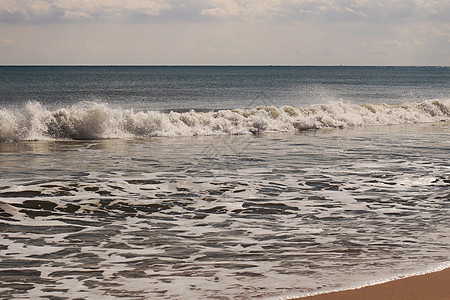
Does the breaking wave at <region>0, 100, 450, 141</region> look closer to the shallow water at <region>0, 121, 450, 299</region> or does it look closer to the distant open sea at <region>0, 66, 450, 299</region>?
the distant open sea at <region>0, 66, 450, 299</region>

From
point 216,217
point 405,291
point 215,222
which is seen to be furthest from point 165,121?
point 405,291

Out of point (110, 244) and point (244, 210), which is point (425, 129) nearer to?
point (244, 210)

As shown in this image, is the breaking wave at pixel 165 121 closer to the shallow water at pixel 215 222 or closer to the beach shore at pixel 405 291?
the shallow water at pixel 215 222

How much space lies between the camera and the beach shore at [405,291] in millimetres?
4895

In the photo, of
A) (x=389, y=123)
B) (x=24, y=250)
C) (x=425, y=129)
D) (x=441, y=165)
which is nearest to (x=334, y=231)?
(x=24, y=250)

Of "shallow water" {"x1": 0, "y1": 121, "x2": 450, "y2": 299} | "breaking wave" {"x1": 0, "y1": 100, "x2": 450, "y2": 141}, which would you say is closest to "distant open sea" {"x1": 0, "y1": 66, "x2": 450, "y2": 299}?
"shallow water" {"x1": 0, "y1": 121, "x2": 450, "y2": 299}

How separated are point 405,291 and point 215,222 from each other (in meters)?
3.12

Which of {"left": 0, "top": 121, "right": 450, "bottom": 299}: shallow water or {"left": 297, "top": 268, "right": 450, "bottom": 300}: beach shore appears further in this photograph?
{"left": 0, "top": 121, "right": 450, "bottom": 299}: shallow water

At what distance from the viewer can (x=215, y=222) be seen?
759cm

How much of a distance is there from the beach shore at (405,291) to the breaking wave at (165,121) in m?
14.9

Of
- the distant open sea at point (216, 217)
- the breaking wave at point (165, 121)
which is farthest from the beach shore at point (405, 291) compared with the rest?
the breaking wave at point (165, 121)

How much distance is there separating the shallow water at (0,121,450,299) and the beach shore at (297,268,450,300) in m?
0.21

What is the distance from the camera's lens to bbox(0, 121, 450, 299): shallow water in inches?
213

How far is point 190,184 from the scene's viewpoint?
33.2 feet
